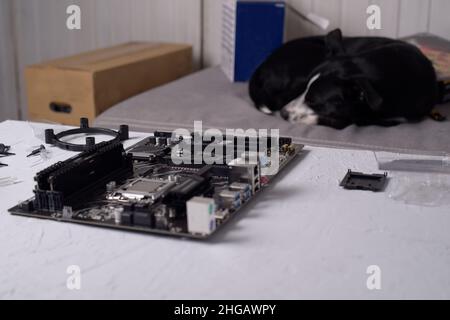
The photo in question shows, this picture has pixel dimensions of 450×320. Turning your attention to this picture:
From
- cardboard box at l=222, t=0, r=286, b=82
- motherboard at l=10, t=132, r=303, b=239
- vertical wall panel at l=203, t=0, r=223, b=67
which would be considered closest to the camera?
motherboard at l=10, t=132, r=303, b=239

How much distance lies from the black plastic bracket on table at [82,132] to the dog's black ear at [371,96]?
0.92 metres

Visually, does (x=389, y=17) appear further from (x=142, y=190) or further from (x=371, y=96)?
(x=142, y=190)

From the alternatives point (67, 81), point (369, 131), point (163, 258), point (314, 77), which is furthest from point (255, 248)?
point (67, 81)

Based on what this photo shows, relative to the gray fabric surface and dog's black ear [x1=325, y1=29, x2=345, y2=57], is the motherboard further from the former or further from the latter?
dog's black ear [x1=325, y1=29, x2=345, y2=57]

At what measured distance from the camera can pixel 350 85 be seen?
2039mm

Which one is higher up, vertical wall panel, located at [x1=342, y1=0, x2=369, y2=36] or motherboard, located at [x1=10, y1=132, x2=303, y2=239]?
vertical wall panel, located at [x1=342, y1=0, x2=369, y2=36]

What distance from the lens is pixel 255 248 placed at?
0.81 metres

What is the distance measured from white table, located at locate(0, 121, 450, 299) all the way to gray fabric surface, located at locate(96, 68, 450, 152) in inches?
30.5

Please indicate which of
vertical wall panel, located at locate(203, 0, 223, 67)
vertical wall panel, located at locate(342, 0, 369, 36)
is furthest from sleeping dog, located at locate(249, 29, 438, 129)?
vertical wall panel, located at locate(203, 0, 223, 67)

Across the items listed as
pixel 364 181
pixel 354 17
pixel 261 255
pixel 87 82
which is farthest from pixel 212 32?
pixel 261 255

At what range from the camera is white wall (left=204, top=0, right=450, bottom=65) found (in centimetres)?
260

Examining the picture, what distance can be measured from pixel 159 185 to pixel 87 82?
133 cm

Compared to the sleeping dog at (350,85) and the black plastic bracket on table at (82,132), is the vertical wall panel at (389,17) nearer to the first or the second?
the sleeping dog at (350,85)

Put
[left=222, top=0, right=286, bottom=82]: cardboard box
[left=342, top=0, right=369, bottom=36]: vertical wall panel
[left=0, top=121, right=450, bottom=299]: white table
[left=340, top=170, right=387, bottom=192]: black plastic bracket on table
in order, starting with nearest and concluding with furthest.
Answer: [left=0, top=121, right=450, bottom=299]: white table → [left=340, top=170, right=387, bottom=192]: black plastic bracket on table → [left=222, top=0, right=286, bottom=82]: cardboard box → [left=342, top=0, right=369, bottom=36]: vertical wall panel
